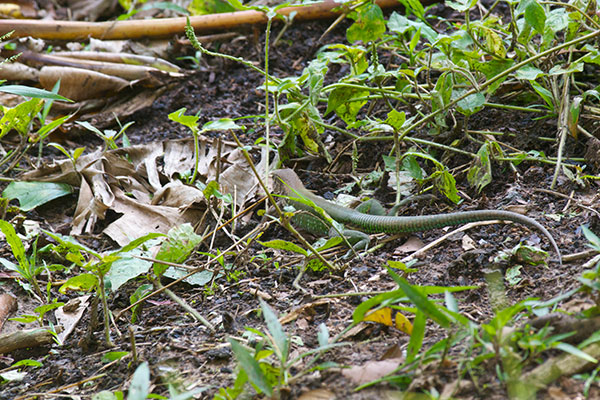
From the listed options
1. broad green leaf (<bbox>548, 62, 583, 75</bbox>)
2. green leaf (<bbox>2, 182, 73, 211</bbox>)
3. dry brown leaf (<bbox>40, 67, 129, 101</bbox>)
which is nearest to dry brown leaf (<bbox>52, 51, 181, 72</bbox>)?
dry brown leaf (<bbox>40, 67, 129, 101</bbox>)

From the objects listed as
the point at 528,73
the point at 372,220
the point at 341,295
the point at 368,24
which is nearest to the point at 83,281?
the point at 341,295

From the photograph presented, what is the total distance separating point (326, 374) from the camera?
84.7 inches

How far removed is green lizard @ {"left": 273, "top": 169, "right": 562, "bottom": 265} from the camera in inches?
123

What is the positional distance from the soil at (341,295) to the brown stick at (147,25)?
90.9 inches

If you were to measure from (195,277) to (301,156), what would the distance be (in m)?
1.76

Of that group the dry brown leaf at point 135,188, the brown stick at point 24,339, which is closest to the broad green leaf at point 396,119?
the dry brown leaf at point 135,188

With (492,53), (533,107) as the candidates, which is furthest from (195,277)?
(533,107)

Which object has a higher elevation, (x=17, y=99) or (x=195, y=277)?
(x=17, y=99)

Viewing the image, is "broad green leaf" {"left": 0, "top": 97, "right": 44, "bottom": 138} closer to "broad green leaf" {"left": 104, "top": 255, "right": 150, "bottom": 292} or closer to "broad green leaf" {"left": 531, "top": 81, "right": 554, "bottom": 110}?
"broad green leaf" {"left": 104, "top": 255, "right": 150, "bottom": 292}

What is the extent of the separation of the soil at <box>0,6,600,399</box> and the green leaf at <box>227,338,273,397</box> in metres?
0.11

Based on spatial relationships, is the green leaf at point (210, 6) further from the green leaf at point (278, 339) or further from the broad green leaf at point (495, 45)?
the green leaf at point (278, 339)

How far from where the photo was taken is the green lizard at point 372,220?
3.13 meters

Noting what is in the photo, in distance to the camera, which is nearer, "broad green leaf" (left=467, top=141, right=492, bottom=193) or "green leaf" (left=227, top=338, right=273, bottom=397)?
"green leaf" (left=227, top=338, right=273, bottom=397)

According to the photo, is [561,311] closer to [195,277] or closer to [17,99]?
[195,277]
